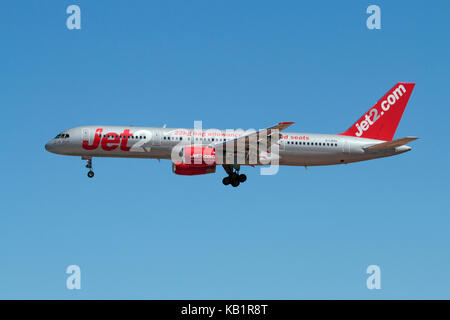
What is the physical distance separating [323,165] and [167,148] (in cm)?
1479

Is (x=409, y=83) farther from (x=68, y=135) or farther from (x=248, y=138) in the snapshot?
(x=68, y=135)

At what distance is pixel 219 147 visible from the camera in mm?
66625

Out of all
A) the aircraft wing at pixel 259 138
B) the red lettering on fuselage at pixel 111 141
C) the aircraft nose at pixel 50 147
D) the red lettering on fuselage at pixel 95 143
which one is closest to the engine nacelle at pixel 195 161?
the aircraft wing at pixel 259 138

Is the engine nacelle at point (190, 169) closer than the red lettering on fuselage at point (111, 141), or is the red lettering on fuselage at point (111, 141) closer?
the red lettering on fuselage at point (111, 141)

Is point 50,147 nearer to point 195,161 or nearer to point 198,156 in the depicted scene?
point 195,161

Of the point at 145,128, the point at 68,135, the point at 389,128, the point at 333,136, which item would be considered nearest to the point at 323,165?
the point at 333,136

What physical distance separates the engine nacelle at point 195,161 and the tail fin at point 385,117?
45.5 ft

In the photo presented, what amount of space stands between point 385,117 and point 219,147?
56.5ft

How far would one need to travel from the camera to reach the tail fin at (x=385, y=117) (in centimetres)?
7169

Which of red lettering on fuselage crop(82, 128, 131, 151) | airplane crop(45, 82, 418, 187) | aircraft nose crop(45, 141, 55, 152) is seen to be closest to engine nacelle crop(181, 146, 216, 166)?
airplane crop(45, 82, 418, 187)

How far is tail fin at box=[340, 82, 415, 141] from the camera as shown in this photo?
71.7 m

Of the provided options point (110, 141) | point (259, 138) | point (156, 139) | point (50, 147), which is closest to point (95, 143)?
point (110, 141)

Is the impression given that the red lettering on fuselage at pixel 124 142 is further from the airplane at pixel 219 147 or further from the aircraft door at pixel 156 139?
the aircraft door at pixel 156 139

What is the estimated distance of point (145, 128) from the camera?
221 ft
